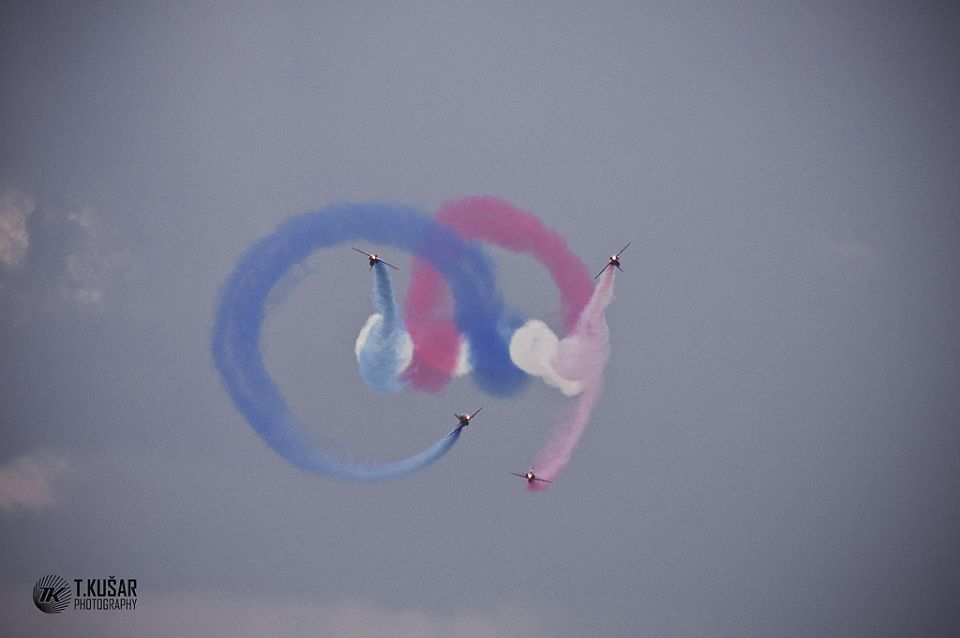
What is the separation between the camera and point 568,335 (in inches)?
950

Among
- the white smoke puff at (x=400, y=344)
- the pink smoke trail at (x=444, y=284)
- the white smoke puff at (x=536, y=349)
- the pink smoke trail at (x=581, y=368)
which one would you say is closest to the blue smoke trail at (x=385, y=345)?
the white smoke puff at (x=400, y=344)

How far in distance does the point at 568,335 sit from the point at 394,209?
20.8 ft

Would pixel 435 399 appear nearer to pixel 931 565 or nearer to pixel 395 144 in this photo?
pixel 395 144

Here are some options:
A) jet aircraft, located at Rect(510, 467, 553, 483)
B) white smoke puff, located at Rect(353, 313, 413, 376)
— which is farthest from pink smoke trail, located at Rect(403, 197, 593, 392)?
jet aircraft, located at Rect(510, 467, 553, 483)

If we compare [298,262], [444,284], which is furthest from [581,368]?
[298,262]

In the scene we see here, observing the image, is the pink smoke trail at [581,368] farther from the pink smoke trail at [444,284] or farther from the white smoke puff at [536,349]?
the pink smoke trail at [444,284]

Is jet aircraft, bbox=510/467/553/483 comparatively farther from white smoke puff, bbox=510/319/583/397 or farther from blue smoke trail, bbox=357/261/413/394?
blue smoke trail, bbox=357/261/413/394

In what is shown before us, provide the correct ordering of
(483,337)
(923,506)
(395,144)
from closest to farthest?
1. (483,337)
2. (395,144)
3. (923,506)

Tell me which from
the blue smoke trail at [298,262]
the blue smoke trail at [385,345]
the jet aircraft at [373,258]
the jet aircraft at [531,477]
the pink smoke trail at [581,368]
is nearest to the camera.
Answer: the jet aircraft at [373,258]

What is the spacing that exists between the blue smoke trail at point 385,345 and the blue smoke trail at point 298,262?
1.61m

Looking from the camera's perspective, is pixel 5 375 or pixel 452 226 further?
pixel 5 375

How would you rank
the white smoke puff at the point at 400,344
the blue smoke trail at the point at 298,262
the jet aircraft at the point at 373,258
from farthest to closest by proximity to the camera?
the blue smoke trail at the point at 298,262
the white smoke puff at the point at 400,344
the jet aircraft at the point at 373,258

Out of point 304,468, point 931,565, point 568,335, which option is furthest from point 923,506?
point 304,468

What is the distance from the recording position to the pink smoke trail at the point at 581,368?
79.4ft
